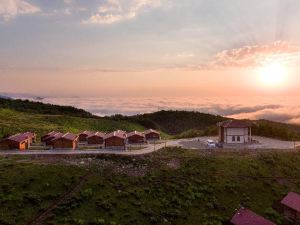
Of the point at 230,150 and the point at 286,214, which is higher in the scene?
the point at 230,150

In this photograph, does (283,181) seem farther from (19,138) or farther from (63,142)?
(19,138)

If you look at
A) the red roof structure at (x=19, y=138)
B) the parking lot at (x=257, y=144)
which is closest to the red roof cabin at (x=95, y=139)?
the red roof structure at (x=19, y=138)

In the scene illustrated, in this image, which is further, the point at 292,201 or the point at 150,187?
the point at 150,187

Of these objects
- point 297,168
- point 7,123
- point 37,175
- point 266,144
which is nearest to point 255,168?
point 297,168

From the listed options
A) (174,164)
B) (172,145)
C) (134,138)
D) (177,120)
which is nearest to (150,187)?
(174,164)

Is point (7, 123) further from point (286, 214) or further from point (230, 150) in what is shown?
point (286, 214)

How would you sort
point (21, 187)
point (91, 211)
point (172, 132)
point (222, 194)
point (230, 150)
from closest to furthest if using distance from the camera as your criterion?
point (91, 211)
point (21, 187)
point (222, 194)
point (230, 150)
point (172, 132)

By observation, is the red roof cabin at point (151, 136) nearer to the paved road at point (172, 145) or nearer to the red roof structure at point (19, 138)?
the paved road at point (172, 145)
